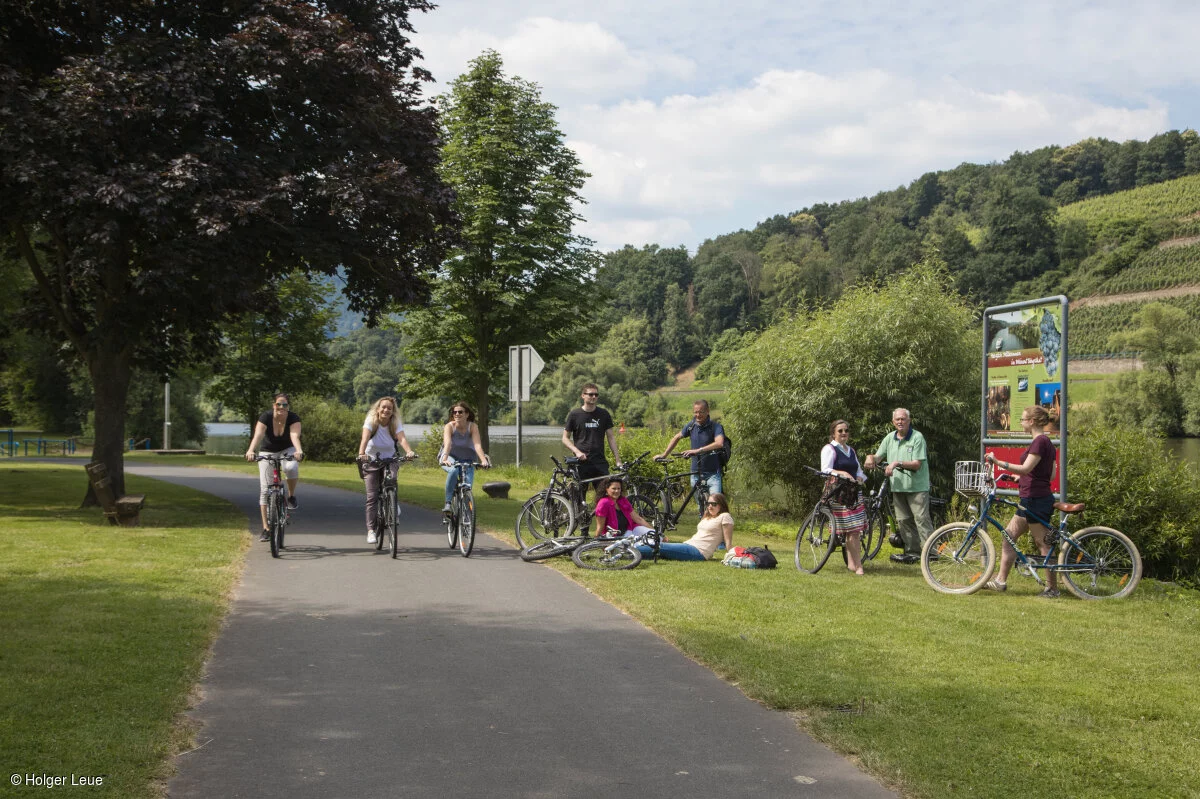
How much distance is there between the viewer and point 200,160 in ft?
47.1

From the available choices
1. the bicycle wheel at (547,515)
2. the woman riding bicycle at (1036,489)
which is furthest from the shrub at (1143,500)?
the bicycle wheel at (547,515)

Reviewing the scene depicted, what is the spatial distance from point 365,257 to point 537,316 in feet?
63.0

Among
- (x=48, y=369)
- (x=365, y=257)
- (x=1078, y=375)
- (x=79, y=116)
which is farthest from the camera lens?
(x=1078, y=375)

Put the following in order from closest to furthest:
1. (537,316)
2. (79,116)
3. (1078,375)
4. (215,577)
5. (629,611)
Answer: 1. (629,611)
2. (215,577)
3. (79,116)
4. (537,316)
5. (1078,375)

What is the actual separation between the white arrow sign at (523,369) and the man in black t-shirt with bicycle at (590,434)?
11159mm

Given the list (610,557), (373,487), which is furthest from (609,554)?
(373,487)

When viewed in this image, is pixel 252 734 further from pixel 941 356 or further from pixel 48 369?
pixel 48 369

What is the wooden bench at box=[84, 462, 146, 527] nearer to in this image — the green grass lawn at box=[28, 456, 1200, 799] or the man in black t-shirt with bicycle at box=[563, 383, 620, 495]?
the man in black t-shirt with bicycle at box=[563, 383, 620, 495]

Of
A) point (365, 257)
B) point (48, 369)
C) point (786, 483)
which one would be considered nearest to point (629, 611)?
point (365, 257)

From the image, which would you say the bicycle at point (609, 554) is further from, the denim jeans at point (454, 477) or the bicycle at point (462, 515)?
the denim jeans at point (454, 477)

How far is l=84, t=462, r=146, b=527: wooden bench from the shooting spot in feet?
48.5

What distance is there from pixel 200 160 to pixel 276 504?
215 inches

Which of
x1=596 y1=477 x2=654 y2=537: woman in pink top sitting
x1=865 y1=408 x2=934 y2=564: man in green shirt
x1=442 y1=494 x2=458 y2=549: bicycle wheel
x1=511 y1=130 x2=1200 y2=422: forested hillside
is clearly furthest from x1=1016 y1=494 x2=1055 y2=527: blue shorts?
x1=511 y1=130 x2=1200 y2=422: forested hillside

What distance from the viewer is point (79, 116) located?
1359 centimetres
